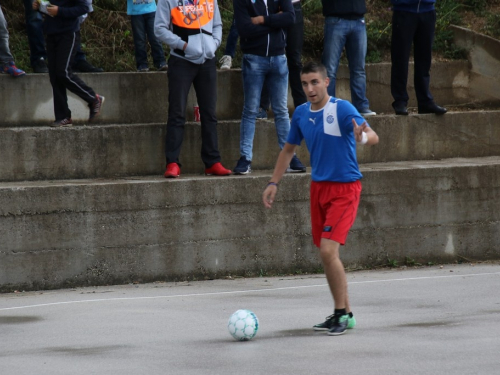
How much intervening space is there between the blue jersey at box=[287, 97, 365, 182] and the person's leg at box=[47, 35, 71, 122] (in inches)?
186

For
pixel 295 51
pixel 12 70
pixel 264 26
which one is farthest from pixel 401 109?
pixel 12 70

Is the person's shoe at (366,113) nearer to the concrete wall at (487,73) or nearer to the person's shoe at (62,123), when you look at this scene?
the concrete wall at (487,73)

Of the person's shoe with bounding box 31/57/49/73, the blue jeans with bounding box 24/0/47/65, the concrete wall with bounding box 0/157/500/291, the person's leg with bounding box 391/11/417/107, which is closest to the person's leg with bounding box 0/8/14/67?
the blue jeans with bounding box 24/0/47/65

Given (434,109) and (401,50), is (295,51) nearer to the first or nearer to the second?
(401,50)

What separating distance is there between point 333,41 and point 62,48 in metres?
3.54

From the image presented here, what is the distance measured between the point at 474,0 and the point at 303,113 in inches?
398

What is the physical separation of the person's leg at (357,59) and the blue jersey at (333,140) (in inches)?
192

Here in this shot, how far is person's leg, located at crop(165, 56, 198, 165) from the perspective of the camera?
1093 cm

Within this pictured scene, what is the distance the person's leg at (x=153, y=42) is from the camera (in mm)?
12758

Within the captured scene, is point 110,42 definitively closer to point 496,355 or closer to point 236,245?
point 236,245

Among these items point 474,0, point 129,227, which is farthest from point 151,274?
point 474,0

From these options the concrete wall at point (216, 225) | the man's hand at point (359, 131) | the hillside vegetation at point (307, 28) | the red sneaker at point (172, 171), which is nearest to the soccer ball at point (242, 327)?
the man's hand at point (359, 131)

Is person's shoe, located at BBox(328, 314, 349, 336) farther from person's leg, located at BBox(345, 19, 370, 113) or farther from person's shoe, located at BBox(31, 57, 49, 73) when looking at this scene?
person's shoe, located at BBox(31, 57, 49, 73)

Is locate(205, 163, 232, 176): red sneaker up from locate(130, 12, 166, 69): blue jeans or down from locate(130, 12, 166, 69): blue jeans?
down
